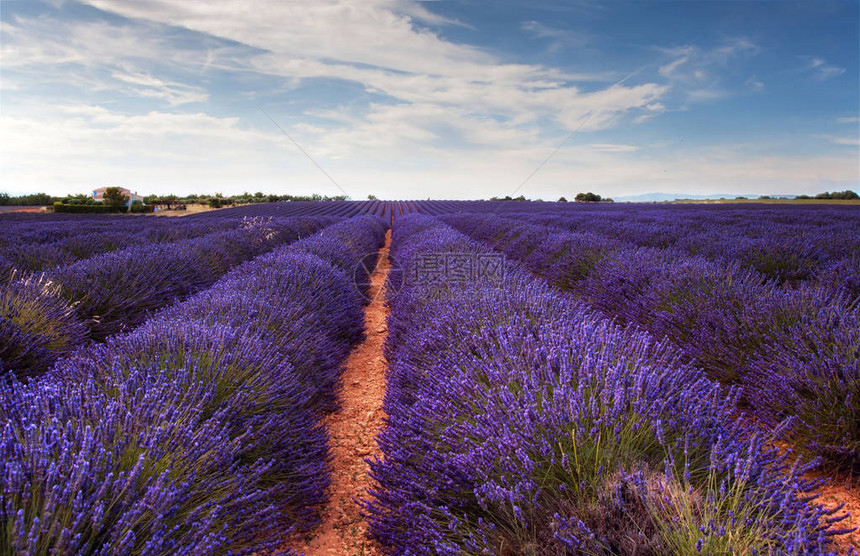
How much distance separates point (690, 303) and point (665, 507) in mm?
2865

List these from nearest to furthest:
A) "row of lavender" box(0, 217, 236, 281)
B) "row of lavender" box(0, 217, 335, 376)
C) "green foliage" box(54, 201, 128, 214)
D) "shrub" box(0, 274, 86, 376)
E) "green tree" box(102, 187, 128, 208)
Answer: "shrub" box(0, 274, 86, 376) < "row of lavender" box(0, 217, 335, 376) < "row of lavender" box(0, 217, 236, 281) < "green foliage" box(54, 201, 128, 214) < "green tree" box(102, 187, 128, 208)

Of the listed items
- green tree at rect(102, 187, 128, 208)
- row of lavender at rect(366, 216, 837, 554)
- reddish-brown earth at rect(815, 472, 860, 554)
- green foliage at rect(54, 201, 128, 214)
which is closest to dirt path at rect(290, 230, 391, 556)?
row of lavender at rect(366, 216, 837, 554)

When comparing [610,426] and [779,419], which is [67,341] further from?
[779,419]

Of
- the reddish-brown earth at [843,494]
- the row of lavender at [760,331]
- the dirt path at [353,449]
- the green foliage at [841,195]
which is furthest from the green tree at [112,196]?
the green foliage at [841,195]

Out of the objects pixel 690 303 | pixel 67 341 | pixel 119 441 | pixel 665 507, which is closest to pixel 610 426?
pixel 665 507

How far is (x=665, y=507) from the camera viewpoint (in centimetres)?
114

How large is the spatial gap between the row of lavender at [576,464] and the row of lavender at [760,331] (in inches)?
32.6

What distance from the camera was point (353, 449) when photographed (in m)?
2.48

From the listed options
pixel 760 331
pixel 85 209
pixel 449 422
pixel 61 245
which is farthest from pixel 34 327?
pixel 85 209

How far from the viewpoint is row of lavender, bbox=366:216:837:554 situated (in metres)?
1.12

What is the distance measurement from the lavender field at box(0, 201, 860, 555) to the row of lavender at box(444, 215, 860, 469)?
0.06ft

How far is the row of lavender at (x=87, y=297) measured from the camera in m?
2.69

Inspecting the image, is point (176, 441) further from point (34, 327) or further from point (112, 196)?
point (112, 196)

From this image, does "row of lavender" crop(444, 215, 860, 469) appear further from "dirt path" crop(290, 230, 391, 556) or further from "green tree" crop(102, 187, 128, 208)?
"green tree" crop(102, 187, 128, 208)
